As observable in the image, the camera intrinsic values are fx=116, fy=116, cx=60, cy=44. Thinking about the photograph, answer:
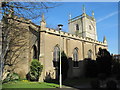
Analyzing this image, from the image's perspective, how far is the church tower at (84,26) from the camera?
3694 cm

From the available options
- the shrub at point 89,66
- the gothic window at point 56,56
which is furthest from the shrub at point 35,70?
the shrub at point 89,66

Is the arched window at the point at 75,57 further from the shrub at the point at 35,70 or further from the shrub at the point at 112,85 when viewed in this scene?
the shrub at the point at 112,85

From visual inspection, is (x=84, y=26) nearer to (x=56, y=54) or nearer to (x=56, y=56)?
(x=56, y=54)

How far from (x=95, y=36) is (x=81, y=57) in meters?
16.9

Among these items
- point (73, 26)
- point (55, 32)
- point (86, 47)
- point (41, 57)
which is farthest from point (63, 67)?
point (73, 26)

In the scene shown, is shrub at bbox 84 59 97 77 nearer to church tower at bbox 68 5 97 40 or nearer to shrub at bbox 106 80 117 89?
church tower at bbox 68 5 97 40

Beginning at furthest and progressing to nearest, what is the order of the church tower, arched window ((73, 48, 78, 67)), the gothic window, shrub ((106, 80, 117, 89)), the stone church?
the church tower, arched window ((73, 48, 78, 67)), the gothic window, the stone church, shrub ((106, 80, 117, 89))

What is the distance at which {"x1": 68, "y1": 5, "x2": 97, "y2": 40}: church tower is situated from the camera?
3694cm

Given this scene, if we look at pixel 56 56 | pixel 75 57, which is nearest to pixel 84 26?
pixel 75 57

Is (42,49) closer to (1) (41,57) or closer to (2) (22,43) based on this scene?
(1) (41,57)

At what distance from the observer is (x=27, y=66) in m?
21.6

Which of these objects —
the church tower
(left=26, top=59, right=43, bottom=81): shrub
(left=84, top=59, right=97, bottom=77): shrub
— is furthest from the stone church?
the church tower

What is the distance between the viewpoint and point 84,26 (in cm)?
3688

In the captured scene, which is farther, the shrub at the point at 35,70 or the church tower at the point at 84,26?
the church tower at the point at 84,26
